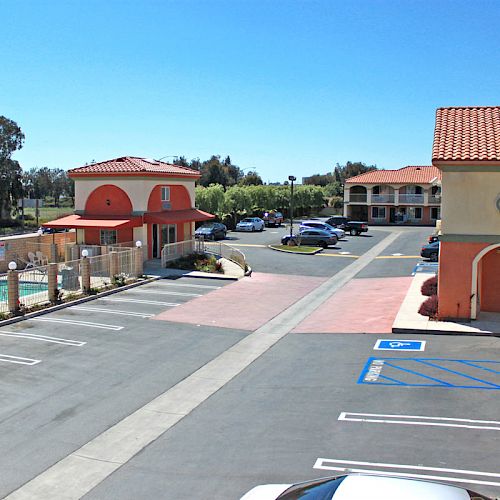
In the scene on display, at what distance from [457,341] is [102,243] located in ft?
72.2

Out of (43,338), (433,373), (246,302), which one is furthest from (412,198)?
(433,373)

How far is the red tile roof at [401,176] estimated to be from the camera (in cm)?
7569

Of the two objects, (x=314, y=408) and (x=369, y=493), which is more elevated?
(x=369, y=493)

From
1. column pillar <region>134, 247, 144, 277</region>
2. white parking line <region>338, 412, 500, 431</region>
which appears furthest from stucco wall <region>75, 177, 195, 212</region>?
white parking line <region>338, 412, 500, 431</region>

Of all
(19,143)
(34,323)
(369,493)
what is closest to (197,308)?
(34,323)

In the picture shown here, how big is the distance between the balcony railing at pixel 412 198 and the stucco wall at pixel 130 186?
45.0 metres

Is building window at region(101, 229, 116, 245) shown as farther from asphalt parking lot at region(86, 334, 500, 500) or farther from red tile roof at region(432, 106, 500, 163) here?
asphalt parking lot at region(86, 334, 500, 500)

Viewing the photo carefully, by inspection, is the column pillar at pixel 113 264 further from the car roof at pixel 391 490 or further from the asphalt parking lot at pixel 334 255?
the car roof at pixel 391 490

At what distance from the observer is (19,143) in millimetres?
74562

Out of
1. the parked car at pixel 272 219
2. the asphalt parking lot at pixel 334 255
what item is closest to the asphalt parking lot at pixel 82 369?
the asphalt parking lot at pixel 334 255

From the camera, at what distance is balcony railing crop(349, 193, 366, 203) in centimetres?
7794

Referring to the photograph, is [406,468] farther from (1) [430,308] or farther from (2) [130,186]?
(2) [130,186]

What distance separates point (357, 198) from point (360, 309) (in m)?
54.8

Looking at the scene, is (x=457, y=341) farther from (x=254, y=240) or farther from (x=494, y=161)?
(x=254, y=240)
